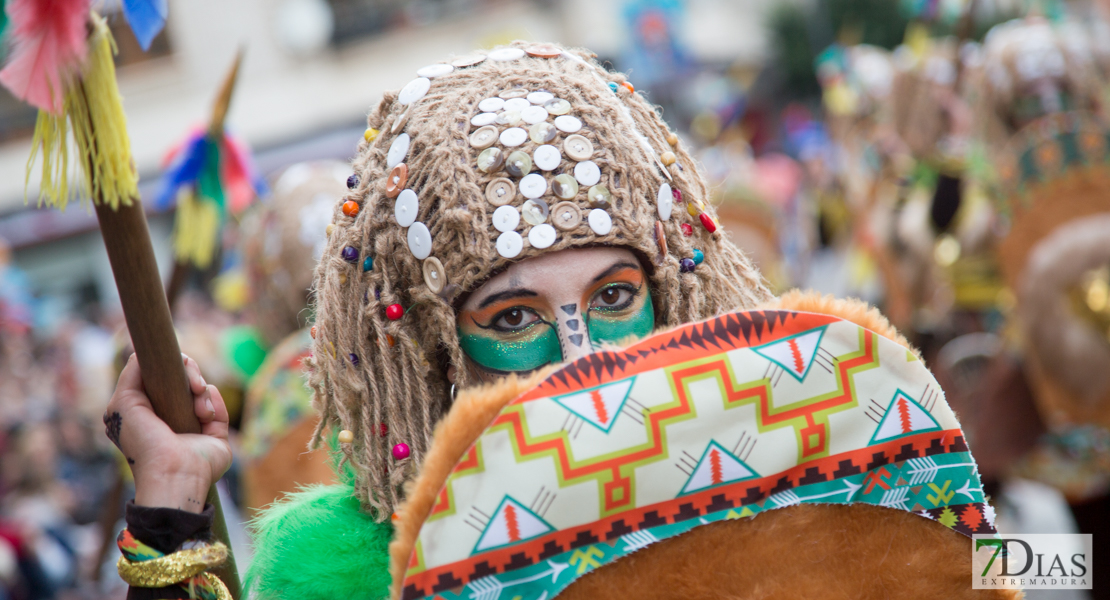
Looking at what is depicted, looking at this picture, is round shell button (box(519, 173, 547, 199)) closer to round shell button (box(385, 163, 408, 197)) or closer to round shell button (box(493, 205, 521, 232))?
round shell button (box(493, 205, 521, 232))

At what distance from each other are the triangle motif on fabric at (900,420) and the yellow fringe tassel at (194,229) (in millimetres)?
2071

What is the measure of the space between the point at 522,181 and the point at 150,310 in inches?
22.7

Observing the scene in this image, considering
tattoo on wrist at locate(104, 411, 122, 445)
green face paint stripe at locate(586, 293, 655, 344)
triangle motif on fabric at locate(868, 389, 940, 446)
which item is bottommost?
triangle motif on fabric at locate(868, 389, 940, 446)

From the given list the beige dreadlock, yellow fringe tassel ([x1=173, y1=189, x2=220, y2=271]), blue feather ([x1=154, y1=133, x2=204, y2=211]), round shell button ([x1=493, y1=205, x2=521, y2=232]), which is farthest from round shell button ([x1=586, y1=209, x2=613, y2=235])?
blue feather ([x1=154, y1=133, x2=204, y2=211])

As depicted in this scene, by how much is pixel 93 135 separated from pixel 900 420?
107cm

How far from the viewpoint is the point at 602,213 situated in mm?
1456

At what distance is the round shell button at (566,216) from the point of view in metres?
1.44

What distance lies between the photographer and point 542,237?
1428 millimetres

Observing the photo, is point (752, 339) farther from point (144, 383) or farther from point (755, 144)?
point (755, 144)

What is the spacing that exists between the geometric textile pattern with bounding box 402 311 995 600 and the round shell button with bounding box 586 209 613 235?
0.36 meters

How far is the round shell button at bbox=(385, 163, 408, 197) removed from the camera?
1.51m

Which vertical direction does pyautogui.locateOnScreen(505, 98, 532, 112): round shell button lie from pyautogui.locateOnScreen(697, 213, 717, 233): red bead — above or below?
above

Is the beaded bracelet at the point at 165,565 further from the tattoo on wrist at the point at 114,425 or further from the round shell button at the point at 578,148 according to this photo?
A: the round shell button at the point at 578,148

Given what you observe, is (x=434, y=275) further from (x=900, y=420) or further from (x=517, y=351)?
(x=900, y=420)
